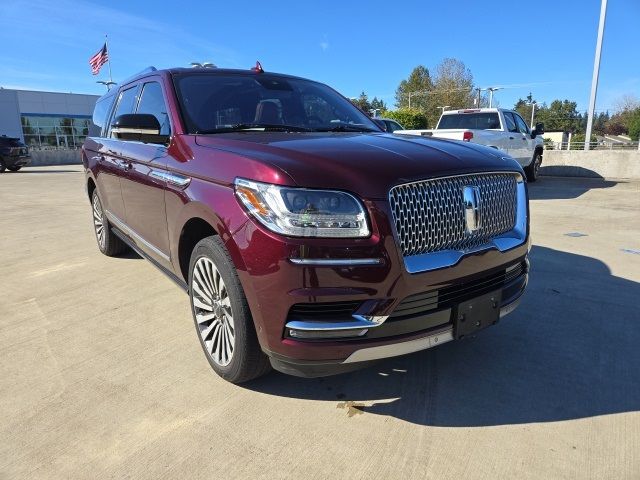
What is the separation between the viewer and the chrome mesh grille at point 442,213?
225 centimetres

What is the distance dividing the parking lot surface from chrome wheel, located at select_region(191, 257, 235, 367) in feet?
0.71

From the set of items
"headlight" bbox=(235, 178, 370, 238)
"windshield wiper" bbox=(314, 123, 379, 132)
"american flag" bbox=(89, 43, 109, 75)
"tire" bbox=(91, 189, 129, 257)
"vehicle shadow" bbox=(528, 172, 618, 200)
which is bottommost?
"vehicle shadow" bbox=(528, 172, 618, 200)

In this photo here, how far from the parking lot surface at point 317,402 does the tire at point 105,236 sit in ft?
4.15

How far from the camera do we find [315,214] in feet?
7.00

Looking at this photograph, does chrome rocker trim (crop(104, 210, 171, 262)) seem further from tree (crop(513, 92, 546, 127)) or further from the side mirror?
tree (crop(513, 92, 546, 127))

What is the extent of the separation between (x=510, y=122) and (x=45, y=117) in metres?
41.9

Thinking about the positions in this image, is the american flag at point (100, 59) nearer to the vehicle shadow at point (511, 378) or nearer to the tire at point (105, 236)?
the tire at point (105, 236)

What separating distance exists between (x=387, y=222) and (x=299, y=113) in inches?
73.2

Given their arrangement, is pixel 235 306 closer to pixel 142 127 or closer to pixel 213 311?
pixel 213 311

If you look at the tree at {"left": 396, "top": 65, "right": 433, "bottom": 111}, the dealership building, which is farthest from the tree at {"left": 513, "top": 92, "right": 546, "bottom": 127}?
the dealership building

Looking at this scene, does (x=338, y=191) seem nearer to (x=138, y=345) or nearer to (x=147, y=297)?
(x=138, y=345)

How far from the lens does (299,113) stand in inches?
146

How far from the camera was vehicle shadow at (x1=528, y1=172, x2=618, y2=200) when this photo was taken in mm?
11323

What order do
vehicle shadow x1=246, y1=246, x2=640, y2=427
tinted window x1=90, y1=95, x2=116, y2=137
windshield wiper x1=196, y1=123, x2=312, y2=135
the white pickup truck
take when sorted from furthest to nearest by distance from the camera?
the white pickup truck → tinted window x1=90, y1=95, x2=116, y2=137 → windshield wiper x1=196, y1=123, x2=312, y2=135 → vehicle shadow x1=246, y1=246, x2=640, y2=427
